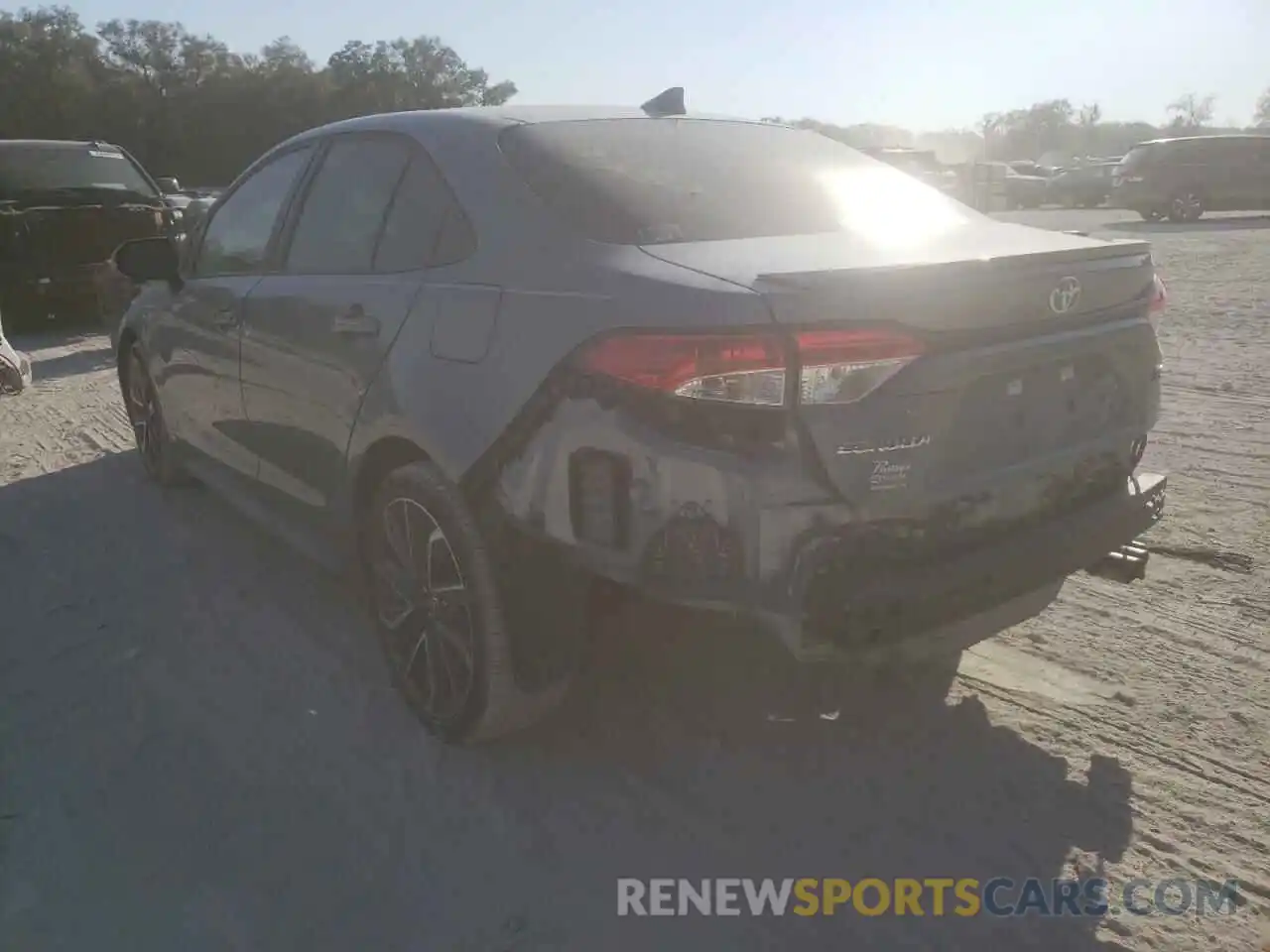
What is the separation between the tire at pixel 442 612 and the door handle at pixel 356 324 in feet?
1.45

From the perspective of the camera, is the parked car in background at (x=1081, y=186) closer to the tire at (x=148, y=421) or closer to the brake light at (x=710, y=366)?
the tire at (x=148, y=421)

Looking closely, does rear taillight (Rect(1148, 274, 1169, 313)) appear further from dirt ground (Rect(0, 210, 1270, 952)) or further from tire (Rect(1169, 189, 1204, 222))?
tire (Rect(1169, 189, 1204, 222))

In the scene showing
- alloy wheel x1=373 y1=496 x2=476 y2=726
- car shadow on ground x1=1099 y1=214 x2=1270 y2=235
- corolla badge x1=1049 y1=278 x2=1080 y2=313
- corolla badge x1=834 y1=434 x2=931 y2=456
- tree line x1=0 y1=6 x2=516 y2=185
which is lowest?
car shadow on ground x1=1099 y1=214 x2=1270 y2=235

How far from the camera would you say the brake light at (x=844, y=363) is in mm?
→ 2244

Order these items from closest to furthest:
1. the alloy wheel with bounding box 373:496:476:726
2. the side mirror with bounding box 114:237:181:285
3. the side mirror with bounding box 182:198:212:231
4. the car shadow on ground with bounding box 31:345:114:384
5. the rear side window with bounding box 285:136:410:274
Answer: the alloy wheel with bounding box 373:496:476:726 → the rear side window with bounding box 285:136:410:274 → the side mirror with bounding box 114:237:181:285 → the car shadow on ground with bounding box 31:345:114:384 → the side mirror with bounding box 182:198:212:231

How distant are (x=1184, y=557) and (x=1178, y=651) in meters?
0.85

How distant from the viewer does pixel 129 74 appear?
58.0 m

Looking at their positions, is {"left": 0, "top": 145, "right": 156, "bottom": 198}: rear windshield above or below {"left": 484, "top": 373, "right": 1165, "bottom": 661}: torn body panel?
above

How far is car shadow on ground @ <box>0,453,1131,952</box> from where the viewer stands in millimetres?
2424

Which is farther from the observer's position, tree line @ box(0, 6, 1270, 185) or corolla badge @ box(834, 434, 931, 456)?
tree line @ box(0, 6, 1270, 185)

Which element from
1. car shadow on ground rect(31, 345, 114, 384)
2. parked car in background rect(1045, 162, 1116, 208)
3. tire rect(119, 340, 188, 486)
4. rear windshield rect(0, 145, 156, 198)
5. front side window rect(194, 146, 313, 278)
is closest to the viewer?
front side window rect(194, 146, 313, 278)

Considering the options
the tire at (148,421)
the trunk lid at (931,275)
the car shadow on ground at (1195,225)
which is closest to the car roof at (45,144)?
the tire at (148,421)

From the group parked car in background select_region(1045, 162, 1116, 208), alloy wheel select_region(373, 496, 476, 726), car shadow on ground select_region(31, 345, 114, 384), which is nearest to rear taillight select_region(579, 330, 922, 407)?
alloy wheel select_region(373, 496, 476, 726)

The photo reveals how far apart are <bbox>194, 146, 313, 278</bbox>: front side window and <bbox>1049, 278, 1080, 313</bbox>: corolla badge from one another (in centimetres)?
264
